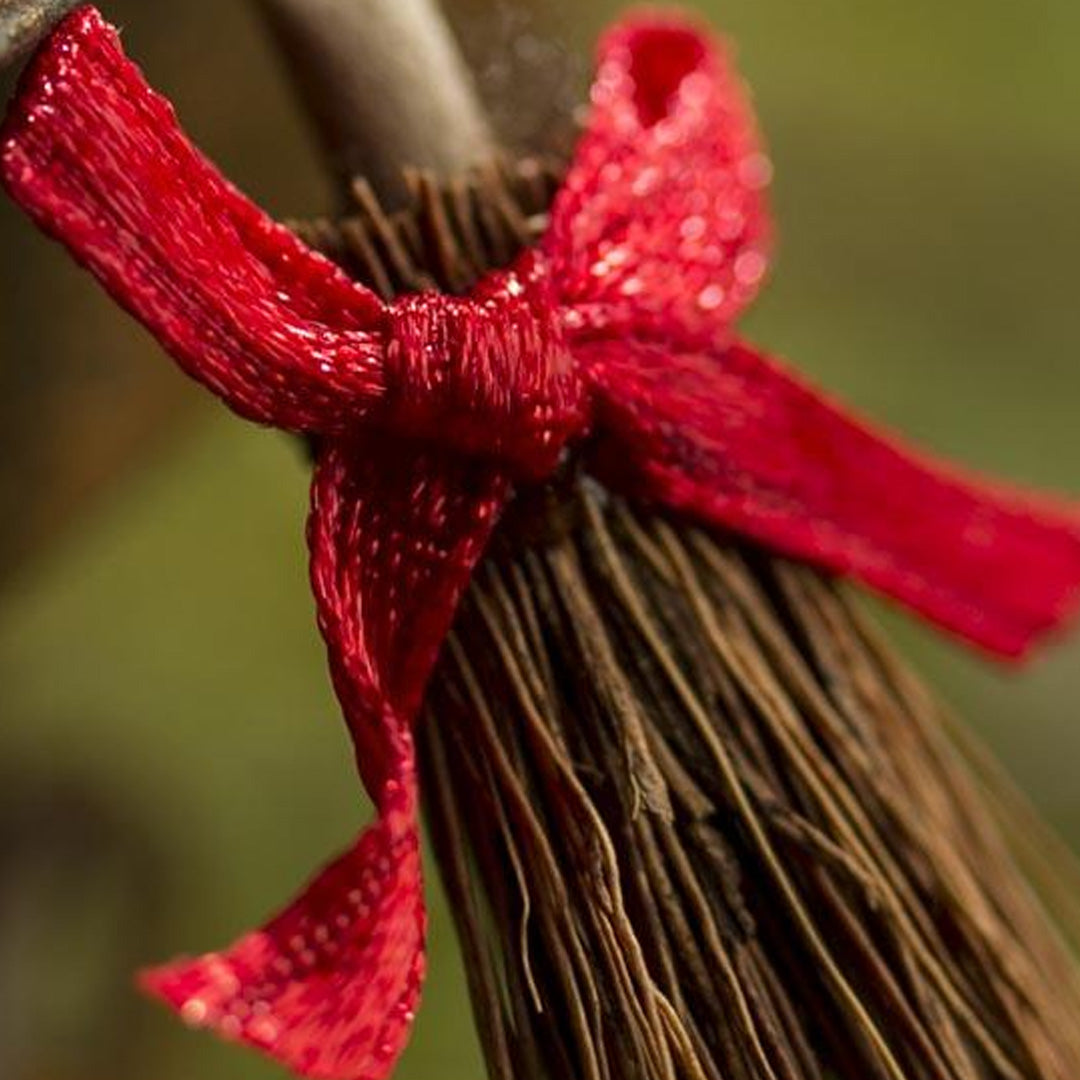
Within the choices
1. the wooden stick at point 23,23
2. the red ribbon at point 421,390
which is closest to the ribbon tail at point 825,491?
the red ribbon at point 421,390

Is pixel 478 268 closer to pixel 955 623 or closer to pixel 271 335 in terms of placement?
pixel 271 335

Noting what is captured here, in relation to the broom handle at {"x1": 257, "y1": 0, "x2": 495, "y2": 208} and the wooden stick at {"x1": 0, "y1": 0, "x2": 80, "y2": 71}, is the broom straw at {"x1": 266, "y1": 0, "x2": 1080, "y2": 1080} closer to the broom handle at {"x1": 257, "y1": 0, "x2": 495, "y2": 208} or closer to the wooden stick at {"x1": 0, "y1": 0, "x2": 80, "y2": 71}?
the broom handle at {"x1": 257, "y1": 0, "x2": 495, "y2": 208}

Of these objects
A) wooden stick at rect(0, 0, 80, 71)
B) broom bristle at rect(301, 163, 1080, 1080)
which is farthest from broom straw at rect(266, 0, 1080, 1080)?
wooden stick at rect(0, 0, 80, 71)

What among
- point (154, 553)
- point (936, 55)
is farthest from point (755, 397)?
point (936, 55)

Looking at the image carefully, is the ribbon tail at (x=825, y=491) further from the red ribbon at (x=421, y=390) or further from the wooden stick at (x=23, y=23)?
the wooden stick at (x=23, y=23)

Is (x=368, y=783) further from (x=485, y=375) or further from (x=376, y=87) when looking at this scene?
(x=376, y=87)

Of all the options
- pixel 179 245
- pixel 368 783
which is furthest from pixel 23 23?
pixel 368 783
